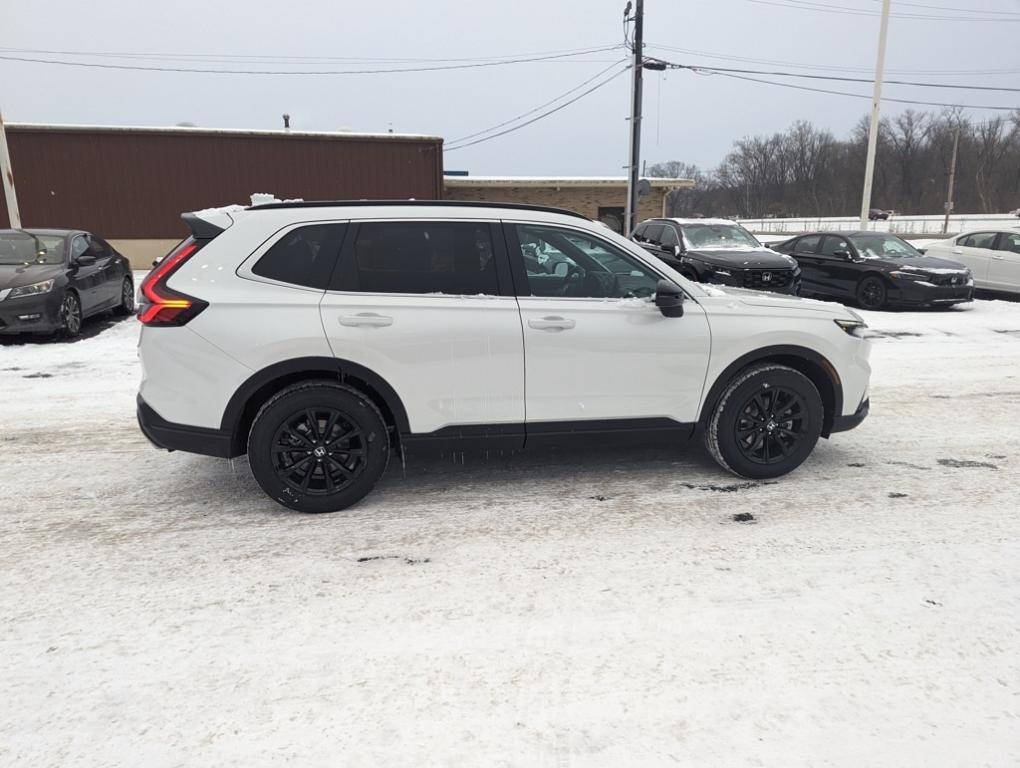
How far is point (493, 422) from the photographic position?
4.20 meters

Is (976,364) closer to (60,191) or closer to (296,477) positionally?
(296,477)

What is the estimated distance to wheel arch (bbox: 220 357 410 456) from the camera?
12.7 ft

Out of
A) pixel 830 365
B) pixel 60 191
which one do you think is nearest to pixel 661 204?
pixel 60 191

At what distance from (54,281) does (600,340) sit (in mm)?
8481

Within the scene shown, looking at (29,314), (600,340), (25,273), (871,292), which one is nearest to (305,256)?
(600,340)

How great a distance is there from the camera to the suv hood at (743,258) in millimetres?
12273

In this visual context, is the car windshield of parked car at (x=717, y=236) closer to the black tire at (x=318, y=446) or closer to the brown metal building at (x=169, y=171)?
the black tire at (x=318, y=446)

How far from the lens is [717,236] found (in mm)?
13906

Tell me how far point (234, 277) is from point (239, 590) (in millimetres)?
1740

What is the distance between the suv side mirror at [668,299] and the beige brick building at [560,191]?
865 inches

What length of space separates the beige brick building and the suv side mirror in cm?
2198

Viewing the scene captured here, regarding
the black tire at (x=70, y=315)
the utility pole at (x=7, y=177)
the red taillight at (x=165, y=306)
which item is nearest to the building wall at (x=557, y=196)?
the utility pole at (x=7, y=177)

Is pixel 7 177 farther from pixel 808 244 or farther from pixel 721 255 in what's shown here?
pixel 808 244

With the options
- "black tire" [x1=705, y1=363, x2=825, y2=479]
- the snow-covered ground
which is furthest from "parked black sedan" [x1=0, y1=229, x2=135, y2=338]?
"black tire" [x1=705, y1=363, x2=825, y2=479]
